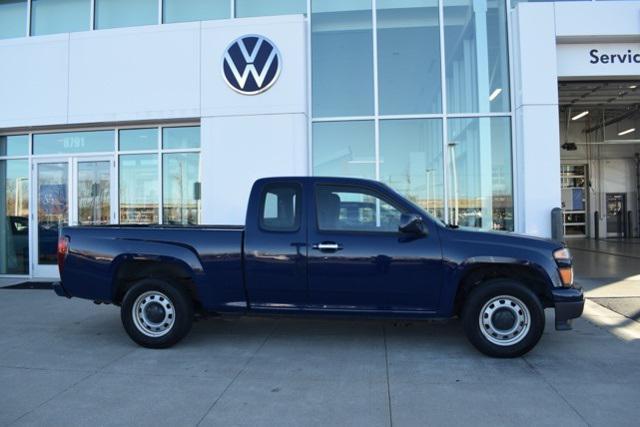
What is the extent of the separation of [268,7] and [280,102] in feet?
8.14

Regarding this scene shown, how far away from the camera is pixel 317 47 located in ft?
35.0

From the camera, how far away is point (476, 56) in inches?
414

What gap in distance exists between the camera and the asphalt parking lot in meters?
4.00

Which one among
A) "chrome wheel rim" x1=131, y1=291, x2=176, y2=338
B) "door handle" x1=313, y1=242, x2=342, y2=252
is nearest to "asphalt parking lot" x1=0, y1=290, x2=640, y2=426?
"chrome wheel rim" x1=131, y1=291, x2=176, y2=338

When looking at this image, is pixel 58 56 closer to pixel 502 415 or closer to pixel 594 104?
pixel 502 415

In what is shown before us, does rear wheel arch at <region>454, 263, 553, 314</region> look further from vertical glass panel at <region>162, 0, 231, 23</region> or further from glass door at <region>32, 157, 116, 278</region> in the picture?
vertical glass panel at <region>162, 0, 231, 23</region>

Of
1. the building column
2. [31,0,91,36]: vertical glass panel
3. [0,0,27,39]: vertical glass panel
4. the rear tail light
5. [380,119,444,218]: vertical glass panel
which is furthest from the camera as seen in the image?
[0,0,27,39]: vertical glass panel

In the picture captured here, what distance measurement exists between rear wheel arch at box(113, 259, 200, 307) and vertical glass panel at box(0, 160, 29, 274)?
6820 millimetres

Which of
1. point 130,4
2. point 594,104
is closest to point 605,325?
point 130,4

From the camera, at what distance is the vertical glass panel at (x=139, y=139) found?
10.9m

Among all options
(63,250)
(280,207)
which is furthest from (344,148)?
(63,250)

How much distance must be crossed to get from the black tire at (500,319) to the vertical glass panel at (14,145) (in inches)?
408

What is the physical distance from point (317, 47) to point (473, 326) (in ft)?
23.7

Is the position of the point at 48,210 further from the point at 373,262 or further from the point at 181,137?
the point at 373,262
